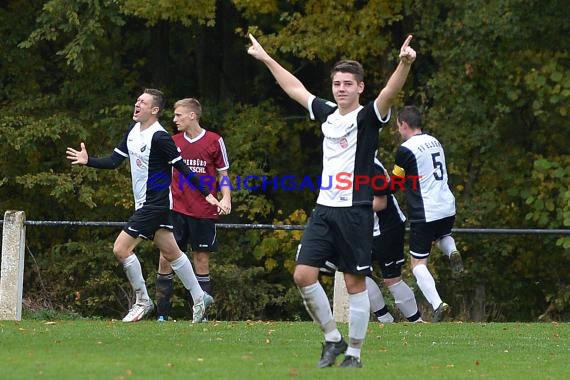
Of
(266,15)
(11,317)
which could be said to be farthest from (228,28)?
(11,317)

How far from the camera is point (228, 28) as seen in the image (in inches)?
1009

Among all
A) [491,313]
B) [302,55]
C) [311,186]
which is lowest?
[491,313]

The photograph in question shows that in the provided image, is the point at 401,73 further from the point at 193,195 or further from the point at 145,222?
the point at 193,195

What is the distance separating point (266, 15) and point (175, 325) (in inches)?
502

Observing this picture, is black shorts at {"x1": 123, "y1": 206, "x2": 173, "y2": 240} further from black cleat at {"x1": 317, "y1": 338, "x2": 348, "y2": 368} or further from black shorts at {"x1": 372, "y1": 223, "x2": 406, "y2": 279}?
black cleat at {"x1": 317, "y1": 338, "x2": 348, "y2": 368}

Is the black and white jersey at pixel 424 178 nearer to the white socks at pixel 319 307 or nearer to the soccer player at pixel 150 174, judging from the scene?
the soccer player at pixel 150 174

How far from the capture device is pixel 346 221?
9.02 metres

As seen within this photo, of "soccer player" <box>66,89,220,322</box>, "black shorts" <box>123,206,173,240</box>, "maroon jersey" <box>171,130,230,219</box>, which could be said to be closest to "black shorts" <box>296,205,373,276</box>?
"soccer player" <box>66,89,220,322</box>

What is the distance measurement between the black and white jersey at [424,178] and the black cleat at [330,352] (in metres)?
4.34

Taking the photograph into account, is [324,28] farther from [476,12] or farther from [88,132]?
[88,132]

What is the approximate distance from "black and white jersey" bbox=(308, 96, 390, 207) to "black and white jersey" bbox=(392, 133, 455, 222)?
4105 millimetres

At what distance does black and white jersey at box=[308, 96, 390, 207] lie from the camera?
9.04 meters

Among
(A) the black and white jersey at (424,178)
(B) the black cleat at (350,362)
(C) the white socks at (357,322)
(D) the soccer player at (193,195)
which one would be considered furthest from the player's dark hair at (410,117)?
(B) the black cleat at (350,362)

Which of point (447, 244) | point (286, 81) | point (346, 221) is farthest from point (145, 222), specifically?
point (346, 221)
